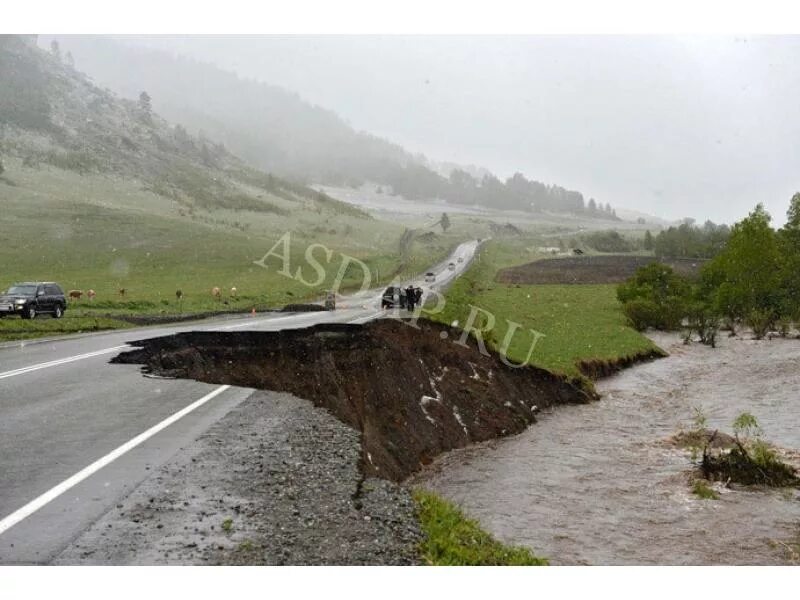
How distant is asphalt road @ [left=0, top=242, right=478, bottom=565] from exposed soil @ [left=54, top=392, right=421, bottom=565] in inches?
11.6

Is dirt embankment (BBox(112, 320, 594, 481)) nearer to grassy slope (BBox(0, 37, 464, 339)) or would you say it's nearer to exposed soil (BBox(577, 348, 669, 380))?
exposed soil (BBox(577, 348, 669, 380))

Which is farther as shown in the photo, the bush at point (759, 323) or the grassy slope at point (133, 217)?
the grassy slope at point (133, 217)

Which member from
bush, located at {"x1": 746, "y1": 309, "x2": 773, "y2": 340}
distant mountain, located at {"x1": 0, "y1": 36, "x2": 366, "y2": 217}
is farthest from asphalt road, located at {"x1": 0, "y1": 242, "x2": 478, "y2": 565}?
distant mountain, located at {"x1": 0, "y1": 36, "x2": 366, "y2": 217}

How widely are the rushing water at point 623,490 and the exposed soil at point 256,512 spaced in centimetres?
329

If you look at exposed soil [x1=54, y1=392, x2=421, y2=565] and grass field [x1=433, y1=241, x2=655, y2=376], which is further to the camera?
grass field [x1=433, y1=241, x2=655, y2=376]

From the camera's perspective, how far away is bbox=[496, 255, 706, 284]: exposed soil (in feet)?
270

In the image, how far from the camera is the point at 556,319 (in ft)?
152

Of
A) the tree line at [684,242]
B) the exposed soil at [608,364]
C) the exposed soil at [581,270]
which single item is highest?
the tree line at [684,242]

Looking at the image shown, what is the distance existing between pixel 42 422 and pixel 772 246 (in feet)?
176

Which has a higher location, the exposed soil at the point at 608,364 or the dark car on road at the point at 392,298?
the dark car on road at the point at 392,298

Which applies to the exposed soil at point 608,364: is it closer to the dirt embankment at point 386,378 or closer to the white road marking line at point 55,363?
the dirt embankment at point 386,378

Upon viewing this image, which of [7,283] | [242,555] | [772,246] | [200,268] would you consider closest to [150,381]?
[242,555]

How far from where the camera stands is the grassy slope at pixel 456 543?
7.72m

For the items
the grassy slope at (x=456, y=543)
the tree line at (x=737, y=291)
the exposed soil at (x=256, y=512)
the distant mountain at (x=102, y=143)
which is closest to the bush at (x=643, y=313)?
the tree line at (x=737, y=291)
